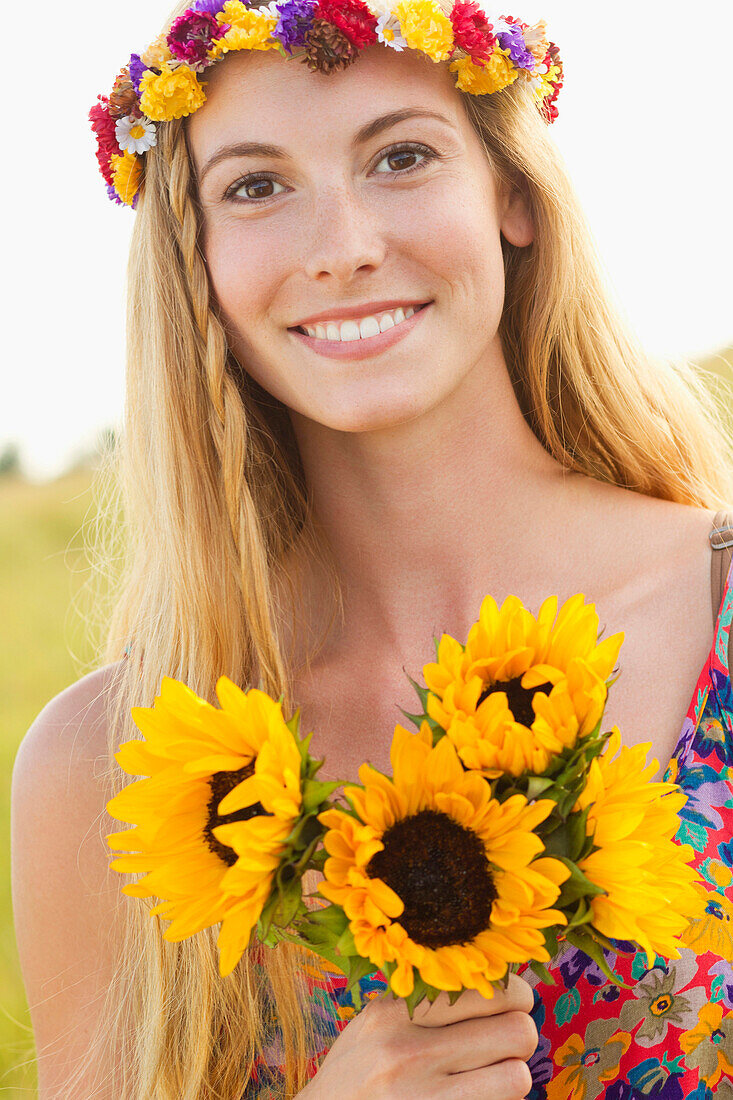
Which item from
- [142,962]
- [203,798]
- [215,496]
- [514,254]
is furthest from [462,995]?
[514,254]

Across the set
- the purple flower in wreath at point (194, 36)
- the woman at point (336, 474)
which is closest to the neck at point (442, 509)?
the woman at point (336, 474)

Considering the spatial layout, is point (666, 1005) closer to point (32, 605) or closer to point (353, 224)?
point (353, 224)

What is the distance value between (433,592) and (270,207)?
766 mm

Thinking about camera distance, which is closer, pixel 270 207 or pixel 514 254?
pixel 270 207

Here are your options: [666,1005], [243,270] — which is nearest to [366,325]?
[243,270]

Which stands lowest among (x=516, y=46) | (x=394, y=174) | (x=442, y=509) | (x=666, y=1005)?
(x=666, y=1005)

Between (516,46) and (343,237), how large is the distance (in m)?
0.59

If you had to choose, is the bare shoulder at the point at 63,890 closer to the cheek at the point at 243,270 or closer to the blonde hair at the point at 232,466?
the blonde hair at the point at 232,466

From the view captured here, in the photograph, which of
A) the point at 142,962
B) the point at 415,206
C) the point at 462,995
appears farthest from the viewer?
the point at 142,962

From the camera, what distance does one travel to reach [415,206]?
73.3 inches

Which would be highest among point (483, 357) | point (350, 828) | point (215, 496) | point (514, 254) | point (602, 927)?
point (514, 254)

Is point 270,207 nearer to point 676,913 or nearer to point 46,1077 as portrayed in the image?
point 676,913

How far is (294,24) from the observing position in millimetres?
1848

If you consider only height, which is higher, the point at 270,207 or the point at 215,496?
the point at 270,207
